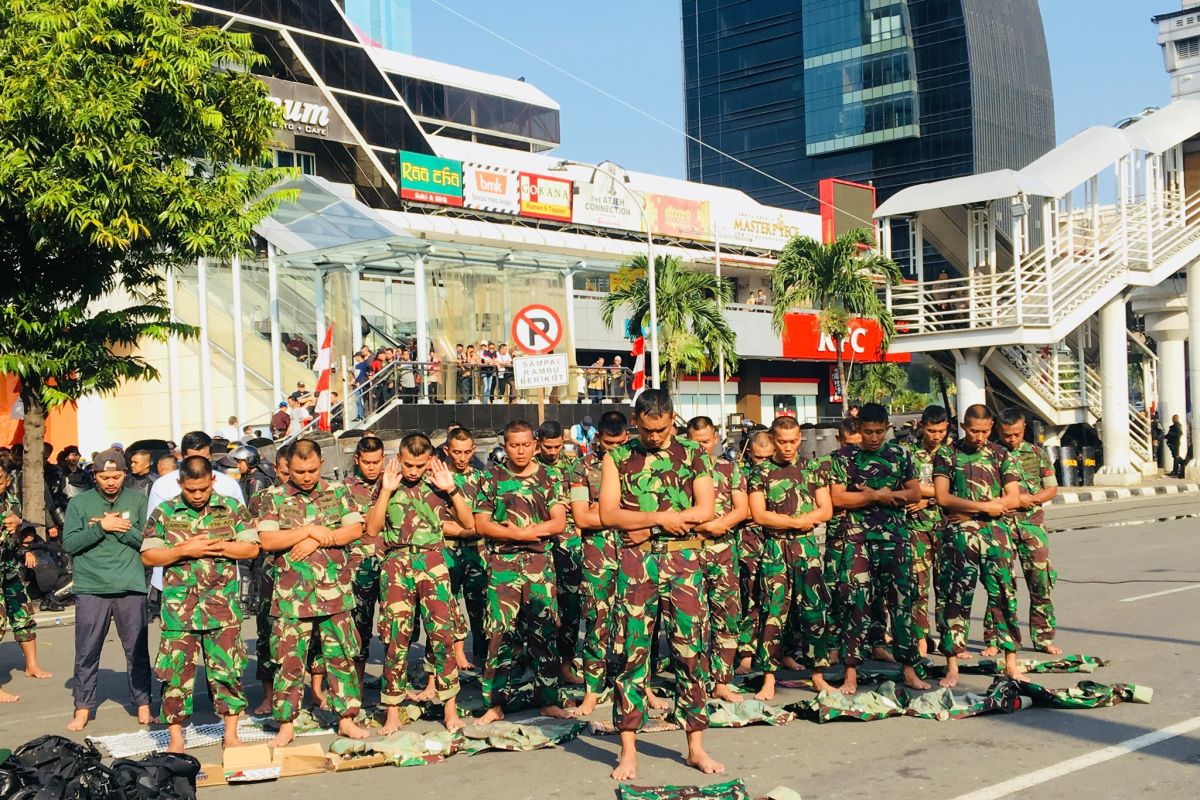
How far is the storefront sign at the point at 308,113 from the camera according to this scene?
1677 inches

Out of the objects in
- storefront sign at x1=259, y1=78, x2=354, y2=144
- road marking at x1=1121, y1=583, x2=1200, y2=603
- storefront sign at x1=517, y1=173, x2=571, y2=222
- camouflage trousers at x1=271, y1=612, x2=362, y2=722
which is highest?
storefront sign at x1=259, y1=78, x2=354, y2=144

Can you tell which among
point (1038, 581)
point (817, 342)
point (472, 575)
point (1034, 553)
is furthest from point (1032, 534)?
point (817, 342)

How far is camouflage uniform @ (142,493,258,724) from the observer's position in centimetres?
714

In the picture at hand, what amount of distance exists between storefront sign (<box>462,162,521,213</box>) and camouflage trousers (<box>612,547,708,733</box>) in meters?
39.1

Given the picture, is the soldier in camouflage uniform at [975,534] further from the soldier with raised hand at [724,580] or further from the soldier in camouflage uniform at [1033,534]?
the soldier with raised hand at [724,580]

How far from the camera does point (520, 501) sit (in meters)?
7.91

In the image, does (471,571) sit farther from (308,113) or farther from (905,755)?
(308,113)

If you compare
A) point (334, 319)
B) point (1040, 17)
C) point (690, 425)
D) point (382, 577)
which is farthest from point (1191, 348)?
point (1040, 17)

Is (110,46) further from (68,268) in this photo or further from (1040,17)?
(1040,17)

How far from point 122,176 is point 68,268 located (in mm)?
1865

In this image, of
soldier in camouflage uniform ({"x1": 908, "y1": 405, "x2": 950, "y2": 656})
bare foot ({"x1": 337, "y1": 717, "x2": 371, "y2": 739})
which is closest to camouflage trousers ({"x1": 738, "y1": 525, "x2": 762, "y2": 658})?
soldier in camouflage uniform ({"x1": 908, "y1": 405, "x2": 950, "y2": 656})

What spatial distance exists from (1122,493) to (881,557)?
2009cm

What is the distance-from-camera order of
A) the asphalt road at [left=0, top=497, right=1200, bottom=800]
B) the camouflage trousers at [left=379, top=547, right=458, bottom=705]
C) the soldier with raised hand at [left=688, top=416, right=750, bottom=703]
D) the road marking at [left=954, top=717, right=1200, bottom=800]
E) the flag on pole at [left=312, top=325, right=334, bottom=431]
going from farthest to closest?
the flag on pole at [left=312, top=325, right=334, bottom=431] → the soldier with raised hand at [left=688, top=416, right=750, bottom=703] → the camouflage trousers at [left=379, top=547, right=458, bottom=705] → the asphalt road at [left=0, top=497, right=1200, bottom=800] → the road marking at [left=954, top=717, right=1200, bottom=800]

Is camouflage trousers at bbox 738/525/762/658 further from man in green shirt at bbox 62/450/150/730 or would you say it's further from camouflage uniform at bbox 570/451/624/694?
man in green shirt at bbox 62/450/150/730
